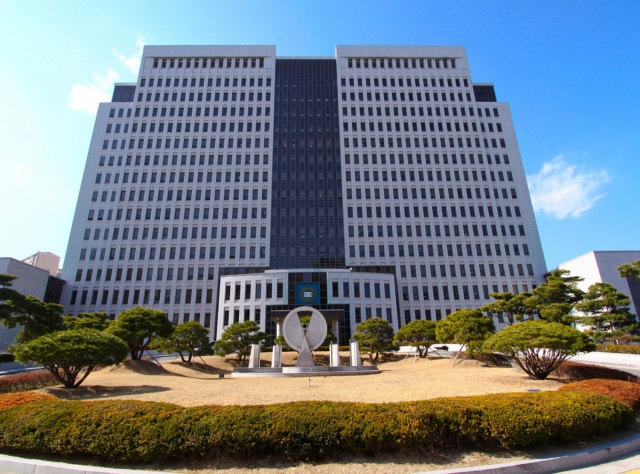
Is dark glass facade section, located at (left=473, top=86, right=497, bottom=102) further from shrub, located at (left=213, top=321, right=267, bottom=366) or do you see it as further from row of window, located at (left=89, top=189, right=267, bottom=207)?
shrub, located at (left=213, top=321, right=267, bottom=366)

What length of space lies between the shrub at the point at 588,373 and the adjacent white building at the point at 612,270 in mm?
34809

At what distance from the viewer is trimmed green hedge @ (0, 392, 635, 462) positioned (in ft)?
23.6

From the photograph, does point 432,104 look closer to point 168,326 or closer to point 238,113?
point 238,113

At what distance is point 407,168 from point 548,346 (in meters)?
50.9

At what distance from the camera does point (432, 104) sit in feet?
220

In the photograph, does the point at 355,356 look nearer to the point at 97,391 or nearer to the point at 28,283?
the point at 97,391

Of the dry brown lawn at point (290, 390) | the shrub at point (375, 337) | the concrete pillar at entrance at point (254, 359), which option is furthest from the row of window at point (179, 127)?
the dry brown lawn at point (290, 390)

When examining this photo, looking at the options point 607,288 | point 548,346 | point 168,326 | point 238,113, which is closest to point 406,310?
point 607,288

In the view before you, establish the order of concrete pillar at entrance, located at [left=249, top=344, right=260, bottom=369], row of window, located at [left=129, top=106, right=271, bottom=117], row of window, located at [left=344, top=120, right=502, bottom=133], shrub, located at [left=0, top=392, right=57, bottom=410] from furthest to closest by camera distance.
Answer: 1. row of window, located at [left=129, top=106, right=271, bottom=117]
2. row of window, located at [left=344, top=120, right=502, bottom=133]
3. concrete pillar at entrance, located at [left=249, top=344, right=260, bottom=369]
4. shrub, located at [left=0, top=392, right=57, bottom=410]

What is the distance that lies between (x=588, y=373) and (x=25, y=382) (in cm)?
2634

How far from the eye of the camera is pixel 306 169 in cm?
6184

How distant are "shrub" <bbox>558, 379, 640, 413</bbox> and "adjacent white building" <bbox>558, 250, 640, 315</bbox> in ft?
136

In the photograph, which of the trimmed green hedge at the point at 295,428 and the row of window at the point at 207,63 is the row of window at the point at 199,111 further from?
the trimmed green hedge at the point at 295,428

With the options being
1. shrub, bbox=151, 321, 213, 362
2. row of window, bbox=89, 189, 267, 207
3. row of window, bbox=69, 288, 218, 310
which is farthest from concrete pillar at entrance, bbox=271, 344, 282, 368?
row of window, bbox=89, 189, 267, 207
